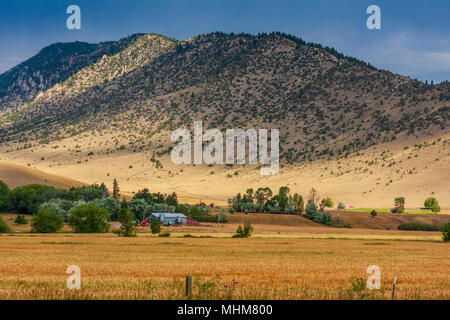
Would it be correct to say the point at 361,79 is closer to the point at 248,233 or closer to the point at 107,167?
the point at 107,167

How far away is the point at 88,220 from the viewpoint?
8738cm

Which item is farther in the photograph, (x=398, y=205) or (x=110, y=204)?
(x=398, y=205)

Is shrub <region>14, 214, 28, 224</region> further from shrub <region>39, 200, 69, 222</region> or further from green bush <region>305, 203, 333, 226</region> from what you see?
green bush <region>305, 203, 333, 226</region>

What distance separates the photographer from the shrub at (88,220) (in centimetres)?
8675

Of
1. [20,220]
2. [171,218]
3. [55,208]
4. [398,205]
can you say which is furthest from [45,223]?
[398,205]

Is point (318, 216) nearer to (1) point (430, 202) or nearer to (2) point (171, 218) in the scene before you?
(1) point (430, 202)

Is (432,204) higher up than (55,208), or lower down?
higher up

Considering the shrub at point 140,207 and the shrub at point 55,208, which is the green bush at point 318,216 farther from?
the shrub at point 55,208

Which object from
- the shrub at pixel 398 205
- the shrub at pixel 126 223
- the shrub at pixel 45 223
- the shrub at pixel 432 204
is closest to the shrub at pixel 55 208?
the shrub at pixel 45 223

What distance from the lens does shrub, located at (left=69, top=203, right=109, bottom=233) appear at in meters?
86.8

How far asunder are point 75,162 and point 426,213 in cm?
10473

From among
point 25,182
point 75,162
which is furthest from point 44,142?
point 25,182

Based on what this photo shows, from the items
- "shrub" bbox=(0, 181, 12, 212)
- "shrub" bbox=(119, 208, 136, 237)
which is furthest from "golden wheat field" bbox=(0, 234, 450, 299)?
"shrub" bbox=(0, 181, 12, 212)
